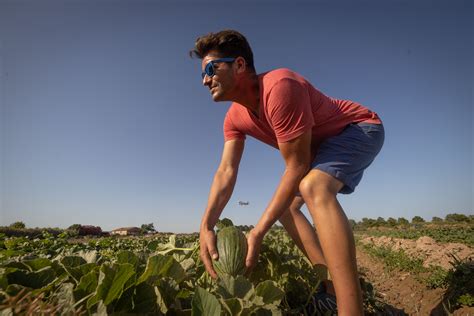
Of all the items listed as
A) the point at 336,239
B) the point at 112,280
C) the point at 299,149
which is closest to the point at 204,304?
the point at 112,280

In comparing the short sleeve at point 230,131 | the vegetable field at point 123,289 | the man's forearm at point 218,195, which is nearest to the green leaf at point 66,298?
the vegetable field at point 123,289

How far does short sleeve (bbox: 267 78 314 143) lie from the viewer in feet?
6.45

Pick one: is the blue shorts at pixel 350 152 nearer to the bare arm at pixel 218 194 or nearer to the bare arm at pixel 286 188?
the bare arm at pixel 286 188

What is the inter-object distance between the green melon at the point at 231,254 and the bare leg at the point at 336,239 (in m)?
0.44

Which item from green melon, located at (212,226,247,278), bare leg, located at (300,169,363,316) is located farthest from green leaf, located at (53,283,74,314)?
bare leg, located at (300,169,363,316)

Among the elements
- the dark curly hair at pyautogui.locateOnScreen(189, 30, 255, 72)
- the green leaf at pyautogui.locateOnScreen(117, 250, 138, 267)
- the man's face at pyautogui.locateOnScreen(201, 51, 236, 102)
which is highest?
the dark curly hair at pyautogui.locateOnScreen(189, 30, 255, 72)

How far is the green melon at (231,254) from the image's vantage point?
5.70ft

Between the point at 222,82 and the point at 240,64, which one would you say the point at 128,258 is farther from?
the point at 240,64

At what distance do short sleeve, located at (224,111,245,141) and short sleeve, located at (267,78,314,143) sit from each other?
78 centimetres

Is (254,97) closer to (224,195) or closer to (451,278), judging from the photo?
(224,195)

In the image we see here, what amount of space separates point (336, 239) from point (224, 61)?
4.78 feet

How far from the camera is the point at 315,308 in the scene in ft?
6.20

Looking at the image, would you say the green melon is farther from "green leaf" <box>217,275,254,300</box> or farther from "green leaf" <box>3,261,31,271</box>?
"green leaf" <box>3,261,31,271</box>

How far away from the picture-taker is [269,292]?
50.8 inches
